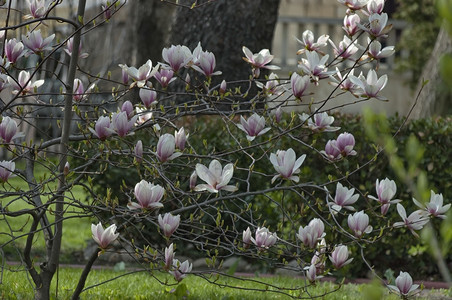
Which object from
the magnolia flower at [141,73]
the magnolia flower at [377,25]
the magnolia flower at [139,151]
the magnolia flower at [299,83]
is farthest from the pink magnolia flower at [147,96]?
the magnolia flower at [377,25]

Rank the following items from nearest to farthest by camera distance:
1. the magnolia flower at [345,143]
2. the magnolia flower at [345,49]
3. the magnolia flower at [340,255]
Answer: the magnolia flower at [340,255], the magnolia flower at [345,143], the magnolia flower at [345,49]

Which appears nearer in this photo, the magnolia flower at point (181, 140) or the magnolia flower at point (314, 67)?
the magnolia flower at point (181, 140)

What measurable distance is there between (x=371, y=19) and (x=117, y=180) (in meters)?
4.46

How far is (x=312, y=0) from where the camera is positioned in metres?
22.0

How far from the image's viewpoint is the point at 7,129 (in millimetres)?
3396

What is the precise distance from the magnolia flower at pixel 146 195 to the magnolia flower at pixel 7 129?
27.3 inches

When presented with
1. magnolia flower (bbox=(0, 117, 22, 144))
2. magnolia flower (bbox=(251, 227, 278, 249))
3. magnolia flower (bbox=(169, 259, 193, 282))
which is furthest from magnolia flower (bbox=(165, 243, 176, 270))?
magnolia flower (bbox=(0, 117, 22, 144))

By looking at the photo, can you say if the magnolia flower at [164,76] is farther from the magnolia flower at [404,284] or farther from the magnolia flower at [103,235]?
the magnolia flower at [404,284]

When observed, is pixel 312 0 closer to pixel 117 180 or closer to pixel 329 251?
pixel 117 180

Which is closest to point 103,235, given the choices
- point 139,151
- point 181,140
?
point 139,151

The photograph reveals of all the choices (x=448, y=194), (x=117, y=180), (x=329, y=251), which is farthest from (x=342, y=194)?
(x=117, y=180)

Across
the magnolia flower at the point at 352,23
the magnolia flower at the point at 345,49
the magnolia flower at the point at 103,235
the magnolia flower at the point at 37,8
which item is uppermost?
the magnolia flower at the point at 352,23

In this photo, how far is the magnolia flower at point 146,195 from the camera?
120 inches

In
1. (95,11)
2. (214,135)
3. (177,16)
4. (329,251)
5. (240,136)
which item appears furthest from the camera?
(95,11)
